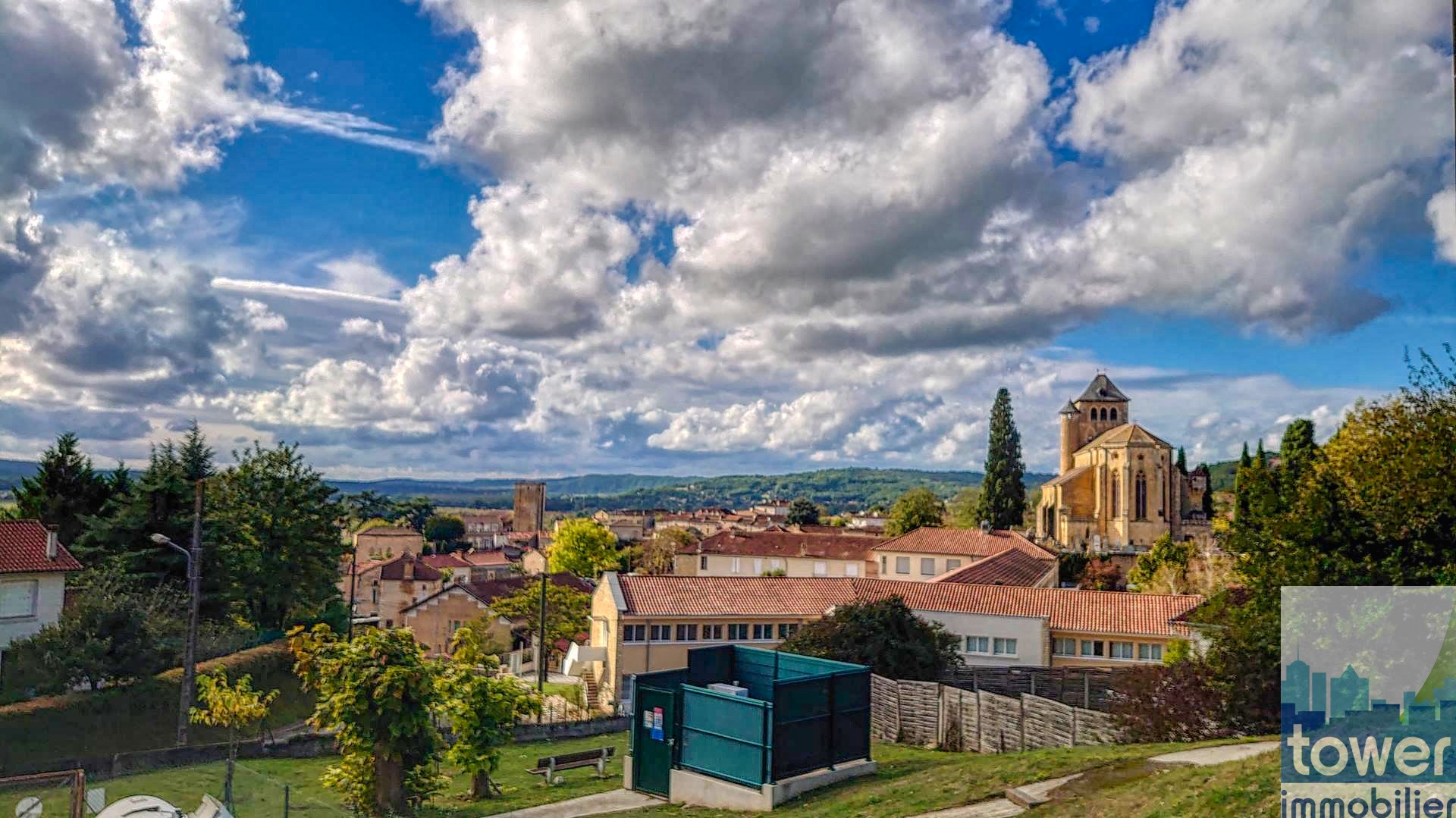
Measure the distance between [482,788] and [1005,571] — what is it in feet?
137

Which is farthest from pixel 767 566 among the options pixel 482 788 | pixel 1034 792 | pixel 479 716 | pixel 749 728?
pixel 1034 792

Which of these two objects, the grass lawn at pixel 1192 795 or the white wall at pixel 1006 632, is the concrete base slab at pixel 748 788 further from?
the white wall at pixel 1006 632

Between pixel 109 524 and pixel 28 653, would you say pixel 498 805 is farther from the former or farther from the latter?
pixel 109 524

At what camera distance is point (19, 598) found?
31.2 metres

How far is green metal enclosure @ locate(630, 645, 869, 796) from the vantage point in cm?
1841

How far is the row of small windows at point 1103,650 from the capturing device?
4272 cm

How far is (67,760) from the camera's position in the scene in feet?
76.2

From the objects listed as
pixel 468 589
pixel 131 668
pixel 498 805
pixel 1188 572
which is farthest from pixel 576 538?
pixel 498 805

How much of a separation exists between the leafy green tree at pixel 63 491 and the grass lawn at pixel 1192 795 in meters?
43.2

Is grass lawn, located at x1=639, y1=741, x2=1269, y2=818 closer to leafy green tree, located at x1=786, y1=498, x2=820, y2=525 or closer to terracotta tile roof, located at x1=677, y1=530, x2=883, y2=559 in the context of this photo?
terracotta tile roof, located at x1=677, y1=530, x2=883, y2=559

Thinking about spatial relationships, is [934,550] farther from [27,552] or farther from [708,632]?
[27,552]

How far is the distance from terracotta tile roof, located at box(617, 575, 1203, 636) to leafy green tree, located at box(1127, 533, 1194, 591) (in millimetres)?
23486

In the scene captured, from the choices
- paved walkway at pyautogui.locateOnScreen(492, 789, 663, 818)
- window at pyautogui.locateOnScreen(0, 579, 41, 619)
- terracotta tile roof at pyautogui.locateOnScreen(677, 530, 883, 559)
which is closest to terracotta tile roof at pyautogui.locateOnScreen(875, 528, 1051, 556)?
terracotta tile roof at pyautogui.locateOnScreen(677, 530, 883, 559)

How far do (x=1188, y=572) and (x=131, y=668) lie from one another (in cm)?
6094
